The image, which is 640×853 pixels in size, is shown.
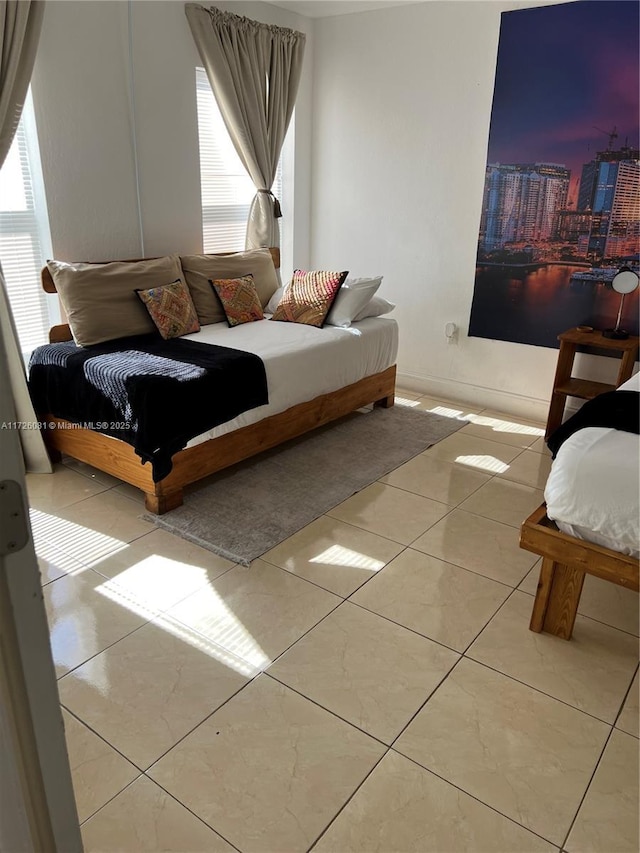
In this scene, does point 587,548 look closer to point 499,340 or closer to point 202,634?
point 202,634

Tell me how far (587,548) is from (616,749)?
0.58m

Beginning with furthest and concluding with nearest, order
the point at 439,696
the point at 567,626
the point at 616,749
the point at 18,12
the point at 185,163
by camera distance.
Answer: the point at 185,163 → the point at 18,12 → the point at 567,626 → the point at 439,696 → the point at 616,749

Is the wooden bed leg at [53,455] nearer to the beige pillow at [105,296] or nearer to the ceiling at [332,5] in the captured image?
the beige pillow at [105,296]

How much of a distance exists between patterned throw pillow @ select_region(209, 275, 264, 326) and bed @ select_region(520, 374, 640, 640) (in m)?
2.27

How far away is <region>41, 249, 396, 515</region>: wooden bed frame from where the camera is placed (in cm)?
296

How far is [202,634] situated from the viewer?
7.23ft

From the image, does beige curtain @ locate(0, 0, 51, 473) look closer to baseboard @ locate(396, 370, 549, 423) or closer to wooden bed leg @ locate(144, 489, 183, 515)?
wooden bed leg @ locate(144, 489, 183, 515)

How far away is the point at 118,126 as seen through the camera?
361 cm

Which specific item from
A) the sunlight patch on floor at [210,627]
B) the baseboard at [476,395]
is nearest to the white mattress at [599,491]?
the sunlight patch on floor at [210,627]

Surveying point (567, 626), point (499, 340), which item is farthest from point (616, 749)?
point (499, 340)

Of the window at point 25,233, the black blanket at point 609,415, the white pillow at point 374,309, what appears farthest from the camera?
the white pillow at point 374,309

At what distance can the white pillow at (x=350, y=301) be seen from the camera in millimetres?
3943

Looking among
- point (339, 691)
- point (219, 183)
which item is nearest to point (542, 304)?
point (219, 183)

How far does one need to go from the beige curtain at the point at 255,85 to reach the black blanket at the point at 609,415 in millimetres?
2807
